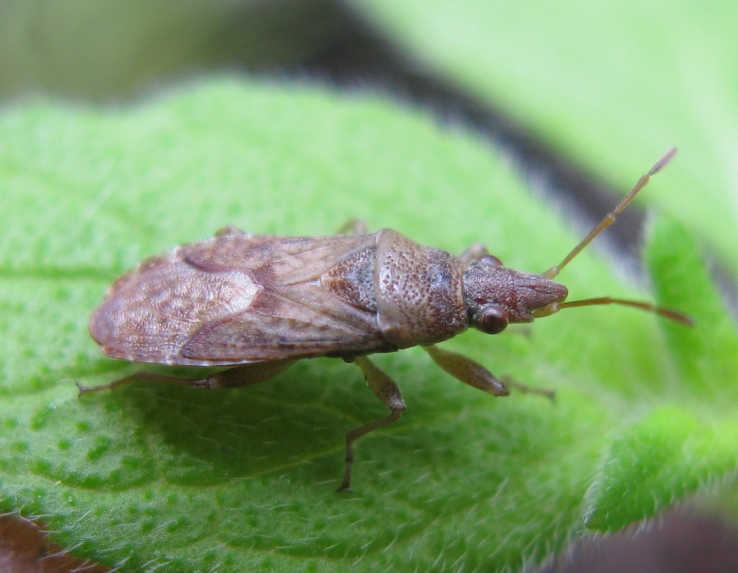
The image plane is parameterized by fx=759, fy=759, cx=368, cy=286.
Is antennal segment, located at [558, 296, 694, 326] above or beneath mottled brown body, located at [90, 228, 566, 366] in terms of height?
above

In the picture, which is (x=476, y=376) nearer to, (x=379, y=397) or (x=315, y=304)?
(x=379, y=397)

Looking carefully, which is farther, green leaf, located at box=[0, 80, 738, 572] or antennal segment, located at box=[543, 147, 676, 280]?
antennal segment, located at box=[543, 147, 676, 280]

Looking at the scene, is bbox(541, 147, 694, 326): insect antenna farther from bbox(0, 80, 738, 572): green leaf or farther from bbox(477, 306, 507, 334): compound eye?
bbox(477, 306, 507, 334): compound eye

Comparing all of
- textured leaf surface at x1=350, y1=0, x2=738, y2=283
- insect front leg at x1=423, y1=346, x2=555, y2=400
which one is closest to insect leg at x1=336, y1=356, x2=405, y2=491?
insect front leg at x1=423, y1=346, x2=555, y2=400

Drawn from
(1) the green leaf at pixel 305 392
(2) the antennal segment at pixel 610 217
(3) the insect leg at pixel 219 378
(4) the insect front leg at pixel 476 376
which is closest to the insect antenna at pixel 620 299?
(2) the antennal segment at pixel 610 217

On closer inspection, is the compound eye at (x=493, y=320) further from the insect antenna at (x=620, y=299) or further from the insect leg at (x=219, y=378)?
the insect leg at (x=219, y=378)

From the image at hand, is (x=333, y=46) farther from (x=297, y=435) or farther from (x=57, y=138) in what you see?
(x=297, y=435)
